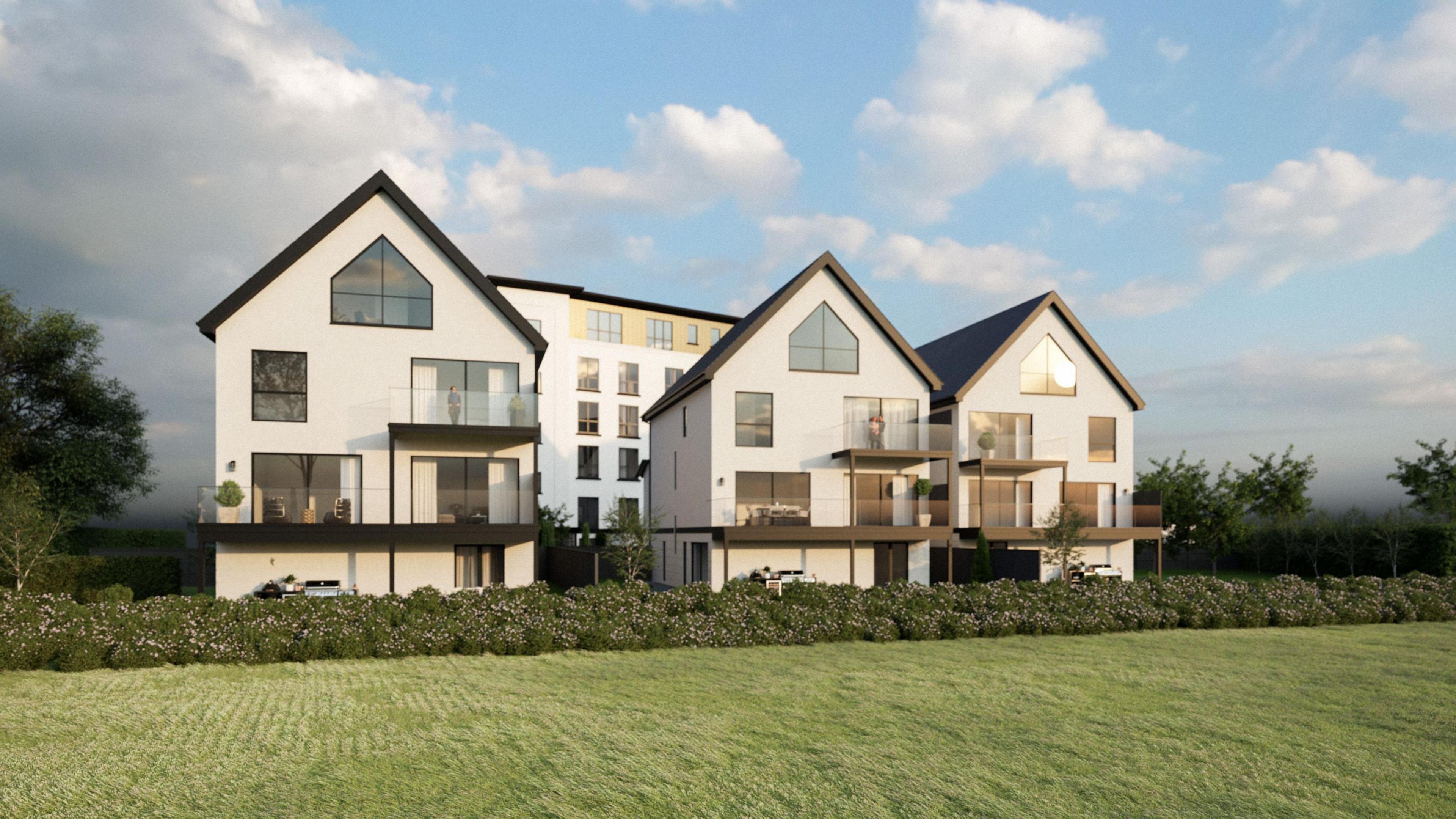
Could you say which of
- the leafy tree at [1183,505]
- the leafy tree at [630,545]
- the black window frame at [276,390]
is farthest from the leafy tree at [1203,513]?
the black window frame at [276,390]

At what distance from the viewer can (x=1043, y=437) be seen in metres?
30.5

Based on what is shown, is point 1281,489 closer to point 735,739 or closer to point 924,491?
point 924,491

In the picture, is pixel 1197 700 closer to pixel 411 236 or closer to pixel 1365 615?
pixel 1365 615

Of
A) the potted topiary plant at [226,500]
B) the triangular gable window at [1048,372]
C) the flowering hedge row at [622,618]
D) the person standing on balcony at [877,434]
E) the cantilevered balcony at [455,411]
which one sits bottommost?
the flowering hedge row at [622,618]

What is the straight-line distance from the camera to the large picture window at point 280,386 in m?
22.2

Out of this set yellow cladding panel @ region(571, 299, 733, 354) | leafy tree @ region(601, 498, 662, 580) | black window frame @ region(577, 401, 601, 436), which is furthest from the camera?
yellow cladding panel @ region(571, 299, 733, 354)

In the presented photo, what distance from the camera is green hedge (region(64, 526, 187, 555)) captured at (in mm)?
33188

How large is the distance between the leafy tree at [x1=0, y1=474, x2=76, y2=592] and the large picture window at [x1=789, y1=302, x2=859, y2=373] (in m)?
19.9

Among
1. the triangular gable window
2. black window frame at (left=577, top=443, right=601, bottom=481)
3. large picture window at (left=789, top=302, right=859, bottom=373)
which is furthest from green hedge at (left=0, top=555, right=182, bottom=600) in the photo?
the triangular gable window

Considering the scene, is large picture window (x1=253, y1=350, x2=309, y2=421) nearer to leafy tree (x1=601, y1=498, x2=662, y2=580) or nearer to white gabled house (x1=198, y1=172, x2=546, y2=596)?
white gabled house (x1=198, y1=172, x2=546, y2=596)

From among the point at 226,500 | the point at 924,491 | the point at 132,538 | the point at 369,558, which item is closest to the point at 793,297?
the point at 924,491

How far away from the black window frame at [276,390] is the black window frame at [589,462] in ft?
78.1

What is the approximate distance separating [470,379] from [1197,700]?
1794cm

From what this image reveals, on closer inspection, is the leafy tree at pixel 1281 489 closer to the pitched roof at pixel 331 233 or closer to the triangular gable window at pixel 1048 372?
the triangular gable window at pixel 1048 372
